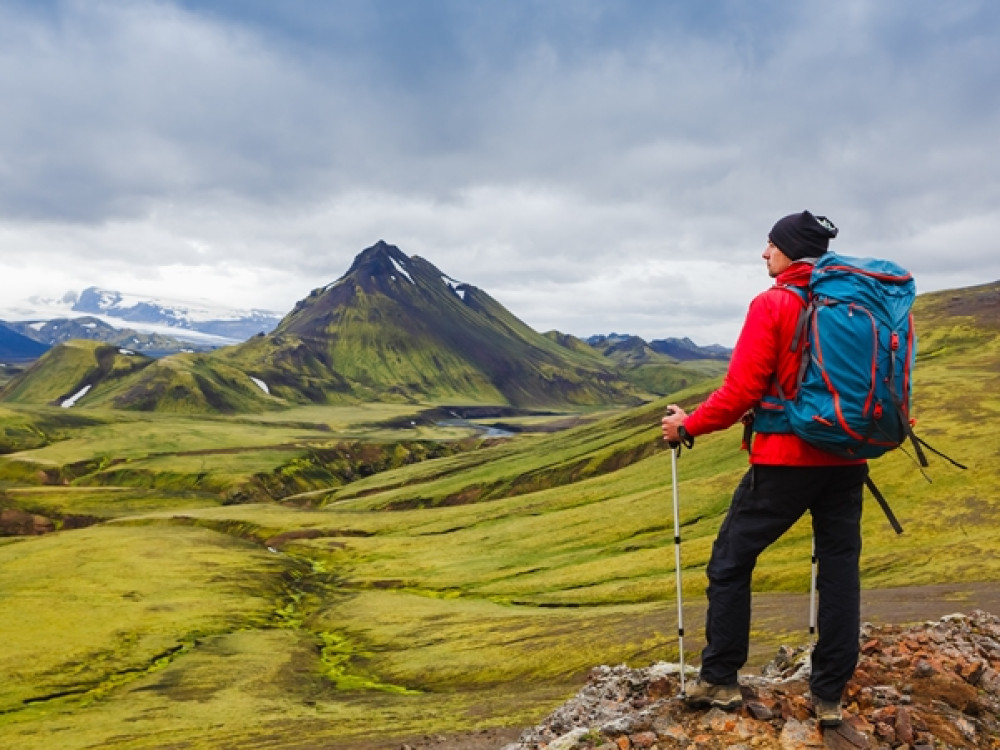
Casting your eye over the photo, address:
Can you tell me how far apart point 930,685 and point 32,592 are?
115m

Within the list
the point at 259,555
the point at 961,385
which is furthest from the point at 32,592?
the point at 961,385

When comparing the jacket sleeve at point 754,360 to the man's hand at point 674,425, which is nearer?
the jacket sleeve at point 754,360

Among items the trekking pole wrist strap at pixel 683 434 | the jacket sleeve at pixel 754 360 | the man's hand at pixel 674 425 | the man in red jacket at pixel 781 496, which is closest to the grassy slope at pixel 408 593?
the man in red jacket at pixel 781 496

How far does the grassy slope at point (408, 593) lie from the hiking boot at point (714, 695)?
2033 cm

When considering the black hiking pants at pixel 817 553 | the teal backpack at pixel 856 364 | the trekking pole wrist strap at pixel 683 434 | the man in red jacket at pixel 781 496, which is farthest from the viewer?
the trekking pole wrist strap at pixel 683 434

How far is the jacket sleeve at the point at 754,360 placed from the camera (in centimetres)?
1037

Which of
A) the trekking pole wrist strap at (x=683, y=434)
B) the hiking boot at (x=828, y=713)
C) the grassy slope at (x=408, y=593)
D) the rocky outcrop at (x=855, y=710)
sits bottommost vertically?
the grassy slope at (x=408, y=593)

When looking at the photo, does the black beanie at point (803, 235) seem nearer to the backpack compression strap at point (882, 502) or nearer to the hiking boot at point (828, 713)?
the backpack compression strap at point (882, 502)

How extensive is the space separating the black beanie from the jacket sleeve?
96cm

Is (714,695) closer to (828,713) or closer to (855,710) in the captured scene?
(828,713)

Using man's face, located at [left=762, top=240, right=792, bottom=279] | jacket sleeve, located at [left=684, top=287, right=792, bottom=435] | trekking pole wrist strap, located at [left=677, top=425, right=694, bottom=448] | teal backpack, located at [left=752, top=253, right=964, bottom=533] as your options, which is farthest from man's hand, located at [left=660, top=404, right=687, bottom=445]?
man's face, located at [left=762, top=240, right=792, bottom=279]

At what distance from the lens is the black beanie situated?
10977mm

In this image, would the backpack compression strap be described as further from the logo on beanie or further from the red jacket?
the logo on beanie

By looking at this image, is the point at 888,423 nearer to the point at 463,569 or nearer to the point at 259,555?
the point at 463,569
